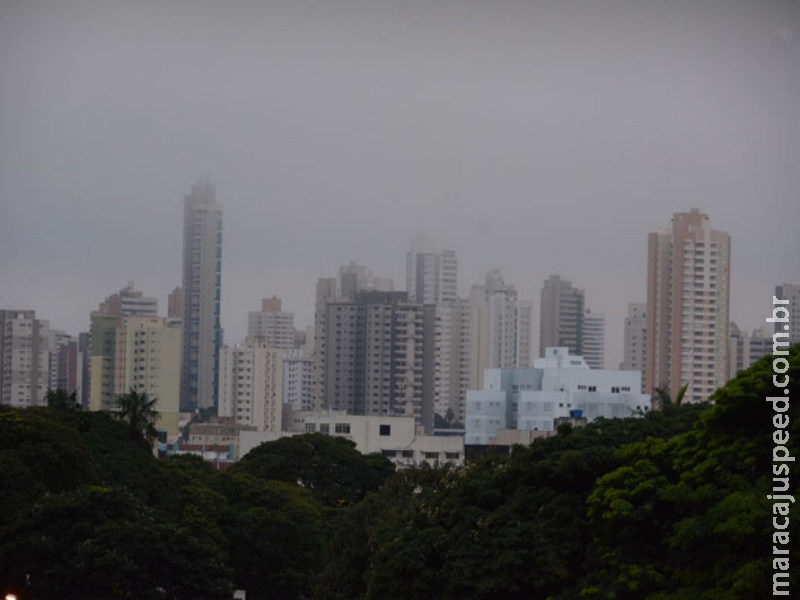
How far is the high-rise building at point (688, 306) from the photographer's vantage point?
63.5 meters

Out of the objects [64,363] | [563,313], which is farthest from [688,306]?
[64,363]

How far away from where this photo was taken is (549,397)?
50.8 m

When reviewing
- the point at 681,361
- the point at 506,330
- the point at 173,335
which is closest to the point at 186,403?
the point at 173,335

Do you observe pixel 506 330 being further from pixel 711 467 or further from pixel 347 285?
pixel 711 467

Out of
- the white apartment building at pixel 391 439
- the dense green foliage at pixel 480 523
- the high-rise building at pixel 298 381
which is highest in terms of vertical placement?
the high-rise building at pixel 298 381

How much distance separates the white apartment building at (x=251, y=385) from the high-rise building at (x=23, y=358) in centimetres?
952

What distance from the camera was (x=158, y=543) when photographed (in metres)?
17.2

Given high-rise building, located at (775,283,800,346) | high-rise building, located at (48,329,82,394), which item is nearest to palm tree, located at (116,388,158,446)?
high-rise building, located at (775,283,800,346)

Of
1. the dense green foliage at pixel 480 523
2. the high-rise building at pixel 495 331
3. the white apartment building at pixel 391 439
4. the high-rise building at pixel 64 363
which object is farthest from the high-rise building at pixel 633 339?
the dense green foliage at pixel 480 523

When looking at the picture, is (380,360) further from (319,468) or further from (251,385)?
(319,468)

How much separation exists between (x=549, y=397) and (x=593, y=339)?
39842mm

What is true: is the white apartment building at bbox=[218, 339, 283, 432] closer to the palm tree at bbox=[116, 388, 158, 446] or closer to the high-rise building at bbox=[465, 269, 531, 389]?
the high-rise building at bbox=[465, 269, 531, 389]

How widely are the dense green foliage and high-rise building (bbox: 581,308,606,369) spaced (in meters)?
67.1

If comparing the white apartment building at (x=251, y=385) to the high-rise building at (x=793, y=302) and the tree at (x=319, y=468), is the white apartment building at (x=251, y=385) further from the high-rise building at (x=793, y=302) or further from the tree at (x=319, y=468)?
the tree at (x=319, y=468)
